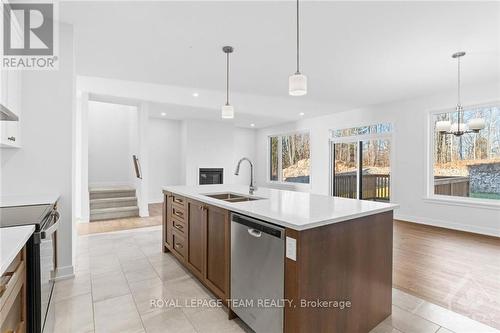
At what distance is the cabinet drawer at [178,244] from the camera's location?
115 inches

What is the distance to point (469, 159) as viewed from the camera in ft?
15.9

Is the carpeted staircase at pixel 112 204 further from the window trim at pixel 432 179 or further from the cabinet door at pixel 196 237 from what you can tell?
the window trim at pixel 432 179

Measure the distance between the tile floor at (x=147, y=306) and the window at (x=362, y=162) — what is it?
424 cm

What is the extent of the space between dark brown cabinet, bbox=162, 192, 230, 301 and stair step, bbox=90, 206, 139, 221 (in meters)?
2.89

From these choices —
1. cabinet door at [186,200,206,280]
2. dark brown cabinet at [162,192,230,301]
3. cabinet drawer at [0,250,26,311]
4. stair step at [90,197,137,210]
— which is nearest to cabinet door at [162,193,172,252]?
dark brown cabinet at [162,192,230,301]

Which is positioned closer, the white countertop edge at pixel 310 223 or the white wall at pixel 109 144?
the white countertop edge at pixel 310 223

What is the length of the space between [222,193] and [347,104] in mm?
4605

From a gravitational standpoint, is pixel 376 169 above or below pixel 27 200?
above

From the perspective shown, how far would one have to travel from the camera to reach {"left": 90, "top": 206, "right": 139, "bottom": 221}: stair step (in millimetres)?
5434

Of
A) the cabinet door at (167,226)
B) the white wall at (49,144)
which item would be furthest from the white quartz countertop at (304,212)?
the white wall at (49,144)

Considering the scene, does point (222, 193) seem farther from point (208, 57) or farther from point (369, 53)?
point (369, 53)

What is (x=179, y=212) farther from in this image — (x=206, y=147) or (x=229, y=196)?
(x=206, y=147)

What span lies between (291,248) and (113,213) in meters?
5.19

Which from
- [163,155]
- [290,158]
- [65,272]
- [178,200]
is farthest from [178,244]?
[290,158]
